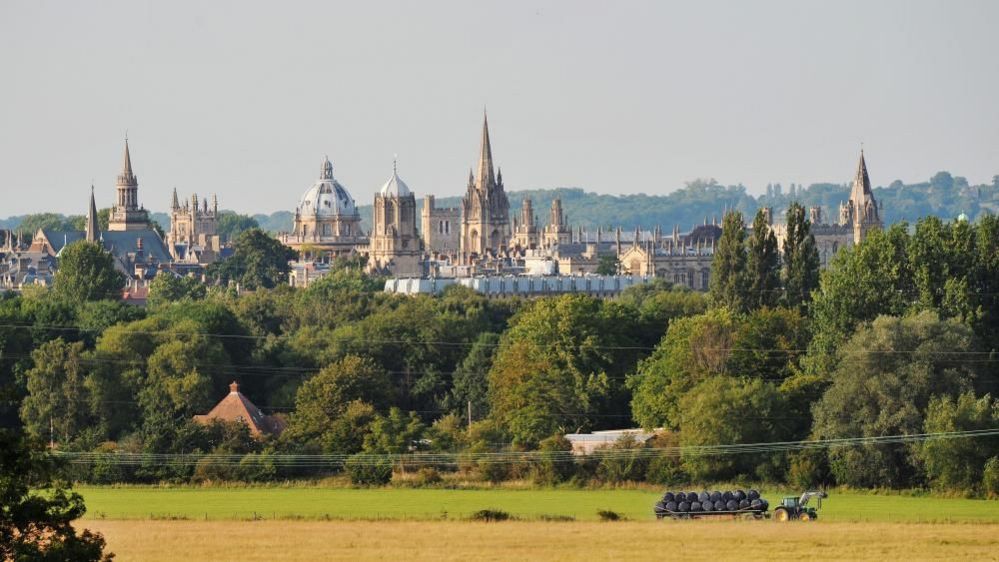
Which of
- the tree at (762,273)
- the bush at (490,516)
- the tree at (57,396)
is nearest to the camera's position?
the bush at (490,516)

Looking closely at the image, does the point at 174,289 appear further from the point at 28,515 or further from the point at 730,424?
the point at 28,515

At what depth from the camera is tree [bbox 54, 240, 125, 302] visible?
123 metres

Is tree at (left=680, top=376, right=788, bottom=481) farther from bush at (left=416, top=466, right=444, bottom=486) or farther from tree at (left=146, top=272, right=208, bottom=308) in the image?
tree at (left=146, top=272, right=208, bottom=308)

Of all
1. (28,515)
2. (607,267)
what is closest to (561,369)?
(28,515)

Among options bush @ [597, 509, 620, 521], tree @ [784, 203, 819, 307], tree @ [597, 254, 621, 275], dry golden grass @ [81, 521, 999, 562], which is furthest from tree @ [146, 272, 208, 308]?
dry golden grass @ [81, 521, 999, 562]

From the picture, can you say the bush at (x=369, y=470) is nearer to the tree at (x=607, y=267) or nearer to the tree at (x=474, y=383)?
the tree at (x=474, y=383)

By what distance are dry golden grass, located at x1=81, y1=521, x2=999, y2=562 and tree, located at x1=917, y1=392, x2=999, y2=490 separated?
880 cm

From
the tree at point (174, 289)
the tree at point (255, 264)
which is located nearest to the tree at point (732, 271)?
the tree at point (174, 289)

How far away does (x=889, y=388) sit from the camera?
6038 cm

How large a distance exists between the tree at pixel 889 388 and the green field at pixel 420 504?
1.49m

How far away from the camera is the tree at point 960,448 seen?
2239 inches

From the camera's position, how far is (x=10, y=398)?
36.8 m

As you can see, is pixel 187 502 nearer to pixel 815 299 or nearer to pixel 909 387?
pixel 909 387

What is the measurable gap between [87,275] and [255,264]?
44.9 m
